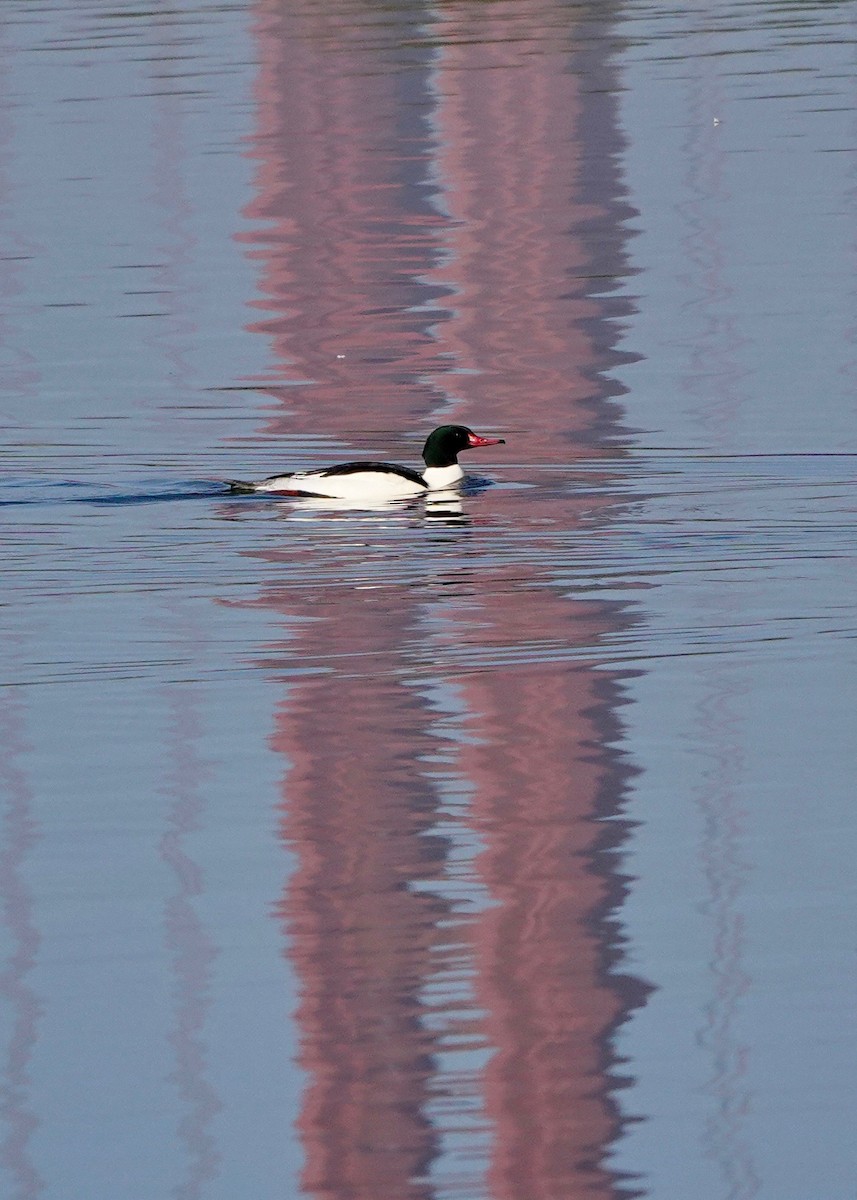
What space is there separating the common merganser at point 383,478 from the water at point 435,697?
0.12m

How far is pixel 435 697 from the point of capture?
8.59m

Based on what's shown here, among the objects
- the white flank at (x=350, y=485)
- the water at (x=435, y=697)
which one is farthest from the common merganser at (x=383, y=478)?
the water at (x=435, y=697)

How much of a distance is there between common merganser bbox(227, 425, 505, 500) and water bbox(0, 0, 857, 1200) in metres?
0.12

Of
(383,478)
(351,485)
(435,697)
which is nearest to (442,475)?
(383,478)

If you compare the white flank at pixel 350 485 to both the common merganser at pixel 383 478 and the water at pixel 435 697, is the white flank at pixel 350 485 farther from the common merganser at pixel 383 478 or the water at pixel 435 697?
the water at pixel 435 697

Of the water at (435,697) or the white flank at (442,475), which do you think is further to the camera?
the white flank at (442,475)

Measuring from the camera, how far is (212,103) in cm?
2730

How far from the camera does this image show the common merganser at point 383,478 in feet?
39.8

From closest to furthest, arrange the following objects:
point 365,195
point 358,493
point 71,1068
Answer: point 71,1068, point 358,493, point 365,195

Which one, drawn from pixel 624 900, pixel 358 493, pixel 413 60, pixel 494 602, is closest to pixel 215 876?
pixel 624 900

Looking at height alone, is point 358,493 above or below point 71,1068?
below

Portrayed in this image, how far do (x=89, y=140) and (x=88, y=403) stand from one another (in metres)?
11.1

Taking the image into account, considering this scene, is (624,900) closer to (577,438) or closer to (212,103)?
(577,438)

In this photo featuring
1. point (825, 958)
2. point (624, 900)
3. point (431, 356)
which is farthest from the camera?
point (431, 356)
